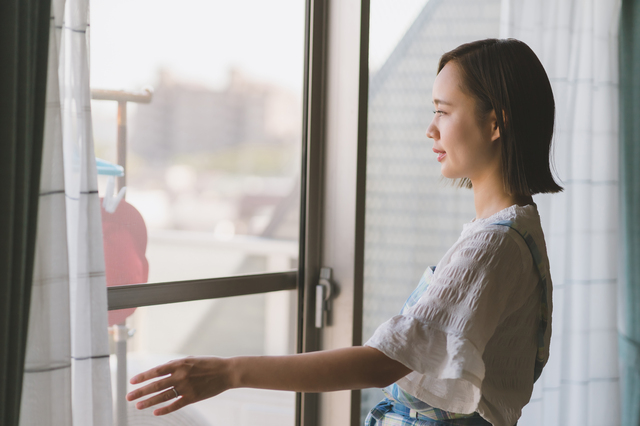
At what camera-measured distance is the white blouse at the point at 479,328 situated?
Answer: 0.82 metres

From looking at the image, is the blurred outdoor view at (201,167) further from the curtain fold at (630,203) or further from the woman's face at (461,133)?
the curtain fold at (630,203)

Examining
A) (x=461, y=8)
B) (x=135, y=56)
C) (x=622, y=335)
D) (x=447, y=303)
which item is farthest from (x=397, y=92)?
(x=622, y=335)

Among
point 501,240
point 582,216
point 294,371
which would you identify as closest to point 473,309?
point 501,240

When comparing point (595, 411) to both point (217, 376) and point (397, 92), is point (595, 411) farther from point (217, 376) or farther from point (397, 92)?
point (217, 376)

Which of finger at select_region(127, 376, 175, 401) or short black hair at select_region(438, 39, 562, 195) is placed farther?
short black hair at select_region(438, 39, 562, 195)

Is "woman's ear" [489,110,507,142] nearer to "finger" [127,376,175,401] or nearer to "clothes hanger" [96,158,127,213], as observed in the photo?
"finger" [127,376,175,401]

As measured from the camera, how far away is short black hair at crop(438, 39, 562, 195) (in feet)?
3.24

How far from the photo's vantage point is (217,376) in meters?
0.81

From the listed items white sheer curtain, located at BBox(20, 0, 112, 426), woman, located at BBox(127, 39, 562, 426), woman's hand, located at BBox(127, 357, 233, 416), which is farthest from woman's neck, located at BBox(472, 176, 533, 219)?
white sheer curtain, located at BBox(20, 0, 112, 426)

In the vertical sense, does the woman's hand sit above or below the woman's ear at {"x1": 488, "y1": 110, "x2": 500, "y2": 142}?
below

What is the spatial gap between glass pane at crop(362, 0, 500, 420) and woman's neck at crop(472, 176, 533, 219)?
2.78 ft

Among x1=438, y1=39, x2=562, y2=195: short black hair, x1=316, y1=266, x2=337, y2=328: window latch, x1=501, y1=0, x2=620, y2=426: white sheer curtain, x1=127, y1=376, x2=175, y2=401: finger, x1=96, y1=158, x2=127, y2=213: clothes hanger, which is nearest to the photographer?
x1=127, y1=376, x2=175, y2=401: finger

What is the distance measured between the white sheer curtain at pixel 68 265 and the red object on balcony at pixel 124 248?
0.55 feet

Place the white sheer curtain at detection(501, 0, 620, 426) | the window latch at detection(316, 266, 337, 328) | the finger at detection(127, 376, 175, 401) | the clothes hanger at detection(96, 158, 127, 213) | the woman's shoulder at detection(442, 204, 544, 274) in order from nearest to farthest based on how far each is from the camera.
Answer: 1. the finger at detection(127, 376, 175, 401)
2. the woman's shoulder at detection(442, 204, 544, 274)
3. the clothes hanger at detection(96, 158, 127, 213)
4. the window latch at detection(316, 266, 337, 328)
5. the white sheer curtain at detection(501, 0, 620, 426)
